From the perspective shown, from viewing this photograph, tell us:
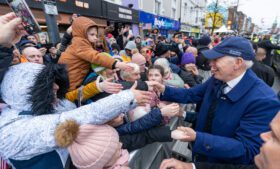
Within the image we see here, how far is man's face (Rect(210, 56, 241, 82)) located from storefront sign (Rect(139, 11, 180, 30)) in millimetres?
14356

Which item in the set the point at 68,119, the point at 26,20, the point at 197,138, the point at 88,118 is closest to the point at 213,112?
the point at 197,138

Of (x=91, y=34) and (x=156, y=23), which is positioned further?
(x=156, y=23)

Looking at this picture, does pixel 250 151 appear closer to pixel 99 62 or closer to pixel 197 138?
pixel 197 138

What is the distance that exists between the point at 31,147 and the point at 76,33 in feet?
5.58

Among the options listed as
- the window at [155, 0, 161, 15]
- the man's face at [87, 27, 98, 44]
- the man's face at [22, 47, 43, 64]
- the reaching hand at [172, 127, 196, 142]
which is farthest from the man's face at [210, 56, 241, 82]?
the window at [155, 0, 161, 15]

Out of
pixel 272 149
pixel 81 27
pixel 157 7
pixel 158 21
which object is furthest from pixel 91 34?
pixel 157 7

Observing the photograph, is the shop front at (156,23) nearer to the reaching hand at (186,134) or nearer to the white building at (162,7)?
the white building at (162,7)

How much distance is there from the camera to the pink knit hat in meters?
1.12

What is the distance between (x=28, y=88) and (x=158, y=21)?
18.9 metres

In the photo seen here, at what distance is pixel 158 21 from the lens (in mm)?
18719

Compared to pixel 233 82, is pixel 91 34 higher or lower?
higher

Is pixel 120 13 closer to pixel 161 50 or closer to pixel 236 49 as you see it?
pixel 161 50

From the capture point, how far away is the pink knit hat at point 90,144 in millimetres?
1116

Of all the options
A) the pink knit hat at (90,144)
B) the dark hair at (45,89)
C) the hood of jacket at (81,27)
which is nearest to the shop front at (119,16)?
the hood of jacket at (81,27)
